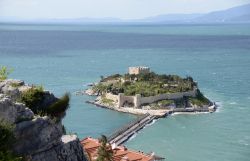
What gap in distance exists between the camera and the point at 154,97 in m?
66.2

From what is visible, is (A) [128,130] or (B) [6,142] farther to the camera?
(A) [128,130]

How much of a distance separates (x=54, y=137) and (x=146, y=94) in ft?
182

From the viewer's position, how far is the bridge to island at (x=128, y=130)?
48531 mm

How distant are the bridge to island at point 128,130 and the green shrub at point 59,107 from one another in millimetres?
31976

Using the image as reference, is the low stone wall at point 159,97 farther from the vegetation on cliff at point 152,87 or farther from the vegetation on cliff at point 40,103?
the vegetation on cliff at point 40,103

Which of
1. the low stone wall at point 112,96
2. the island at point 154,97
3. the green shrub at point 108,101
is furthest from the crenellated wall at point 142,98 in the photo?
the low stone wall at point 112,96

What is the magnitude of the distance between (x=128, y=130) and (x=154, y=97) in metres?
14.0

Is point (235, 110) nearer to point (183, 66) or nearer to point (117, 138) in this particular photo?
point (117, 138)

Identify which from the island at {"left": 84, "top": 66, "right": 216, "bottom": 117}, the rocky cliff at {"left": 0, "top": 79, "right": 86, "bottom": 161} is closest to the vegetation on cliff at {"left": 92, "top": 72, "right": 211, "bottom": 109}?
the island at {"left": 84, "top": 66, "right": 216, "bottom": 117}

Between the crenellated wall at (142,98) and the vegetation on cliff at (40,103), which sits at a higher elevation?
the vegetation on cliff at (40,103)

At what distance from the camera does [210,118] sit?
5947cm

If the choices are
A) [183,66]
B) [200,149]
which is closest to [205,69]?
[183,66]

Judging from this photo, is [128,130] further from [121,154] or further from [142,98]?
[121,154]

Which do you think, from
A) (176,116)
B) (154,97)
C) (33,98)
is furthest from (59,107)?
(154,97)
